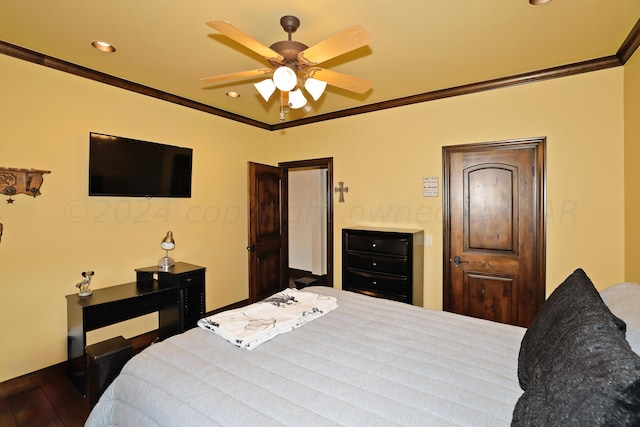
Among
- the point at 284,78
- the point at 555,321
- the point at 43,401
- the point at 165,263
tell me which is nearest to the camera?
the point at 555,321

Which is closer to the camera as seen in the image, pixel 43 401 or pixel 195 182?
pixel 43 401

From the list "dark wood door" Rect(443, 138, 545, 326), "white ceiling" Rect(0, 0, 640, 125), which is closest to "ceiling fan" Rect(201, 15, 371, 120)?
"white ceiling" Rect(0, 0, 640, 125)

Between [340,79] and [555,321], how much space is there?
6.04 feet

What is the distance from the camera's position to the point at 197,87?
331 centimetres

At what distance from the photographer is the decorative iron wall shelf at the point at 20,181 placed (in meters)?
2.45

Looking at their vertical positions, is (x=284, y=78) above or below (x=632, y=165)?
above

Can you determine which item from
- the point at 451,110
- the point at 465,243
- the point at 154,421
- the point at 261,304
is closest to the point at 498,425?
the point at 154,421

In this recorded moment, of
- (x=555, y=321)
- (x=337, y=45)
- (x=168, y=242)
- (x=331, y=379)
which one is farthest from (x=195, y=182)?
(x=555, y=321)

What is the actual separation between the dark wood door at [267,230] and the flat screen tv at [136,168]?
0.85 metres

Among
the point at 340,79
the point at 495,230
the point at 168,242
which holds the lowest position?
the point at 168,242

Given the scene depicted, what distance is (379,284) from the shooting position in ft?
11.0

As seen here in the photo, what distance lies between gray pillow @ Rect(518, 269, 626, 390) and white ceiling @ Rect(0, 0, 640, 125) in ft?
5.82

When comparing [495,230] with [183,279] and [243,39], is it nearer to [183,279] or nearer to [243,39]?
[243,39]

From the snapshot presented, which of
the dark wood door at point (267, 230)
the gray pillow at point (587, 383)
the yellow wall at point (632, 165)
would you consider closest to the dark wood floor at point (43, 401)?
the dark wood door at point (267, 230)
